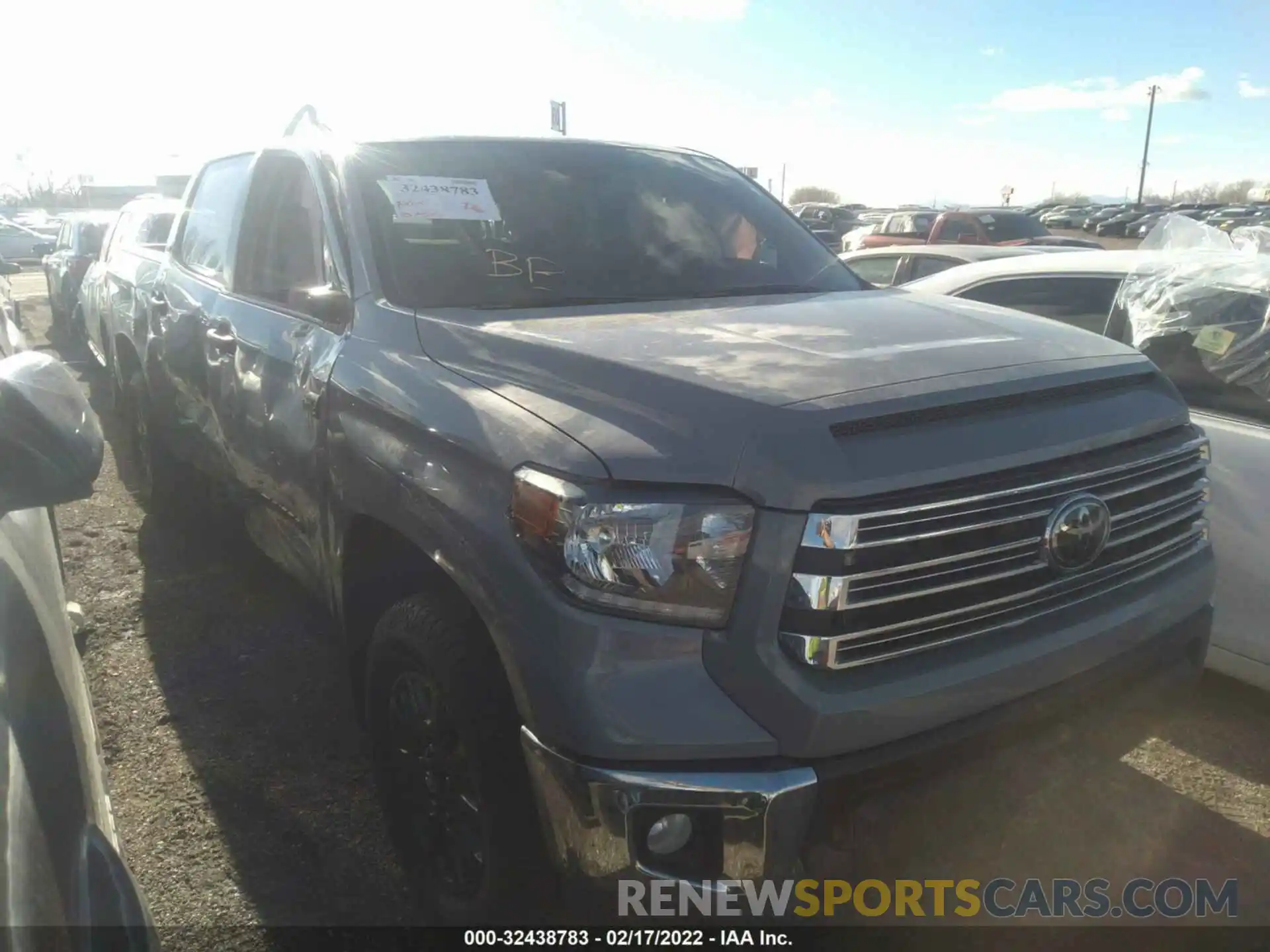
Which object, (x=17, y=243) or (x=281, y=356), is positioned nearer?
(x=281, y=356)

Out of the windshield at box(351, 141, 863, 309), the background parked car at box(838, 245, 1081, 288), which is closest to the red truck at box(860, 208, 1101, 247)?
the background parked car at box(838, 245, 1081, 288)

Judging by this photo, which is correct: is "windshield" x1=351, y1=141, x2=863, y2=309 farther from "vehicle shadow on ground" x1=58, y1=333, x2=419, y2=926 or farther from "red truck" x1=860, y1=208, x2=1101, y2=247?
"red truck" x1=860, y1=208, x2=1101, y2=247

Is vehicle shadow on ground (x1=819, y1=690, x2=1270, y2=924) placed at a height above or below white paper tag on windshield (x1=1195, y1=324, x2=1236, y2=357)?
below

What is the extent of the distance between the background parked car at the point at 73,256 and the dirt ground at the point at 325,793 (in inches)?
317

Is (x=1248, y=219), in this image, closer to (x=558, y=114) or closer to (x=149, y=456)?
(x=558, y=114)

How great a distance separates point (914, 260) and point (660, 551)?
572 cm

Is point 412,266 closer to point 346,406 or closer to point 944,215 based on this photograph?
point 346,406

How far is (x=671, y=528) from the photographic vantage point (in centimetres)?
178

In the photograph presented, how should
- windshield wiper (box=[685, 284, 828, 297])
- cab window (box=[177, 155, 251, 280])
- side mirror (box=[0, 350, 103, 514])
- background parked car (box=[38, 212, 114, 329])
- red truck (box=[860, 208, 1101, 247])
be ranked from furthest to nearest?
red truck (box=[860, 208, 1101, 247]) → background parked car (box=[38, 212, 114, 329]) → cab window (box=[177, 155, 251, 280]) → windshield wiper (box=[685, 284, 828, 297]) → side mirror (box=[0, 350, 103, 514])

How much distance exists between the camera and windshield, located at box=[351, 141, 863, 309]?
2.81 m

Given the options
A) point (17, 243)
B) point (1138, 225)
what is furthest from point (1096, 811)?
point (1138, 225)

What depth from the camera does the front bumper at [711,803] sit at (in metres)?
1.72

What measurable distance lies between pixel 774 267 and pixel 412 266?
1.24m

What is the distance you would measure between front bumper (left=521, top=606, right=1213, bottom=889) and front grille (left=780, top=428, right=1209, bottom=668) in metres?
0.19
